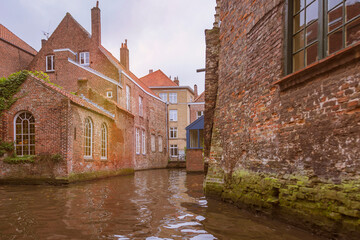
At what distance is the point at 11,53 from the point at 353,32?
88.7ft

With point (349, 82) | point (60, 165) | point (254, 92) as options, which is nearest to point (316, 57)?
point (349, 82)

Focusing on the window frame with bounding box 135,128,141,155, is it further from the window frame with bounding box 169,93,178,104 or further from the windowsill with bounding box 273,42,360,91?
the windowsill with bounding box 273,42,360,91

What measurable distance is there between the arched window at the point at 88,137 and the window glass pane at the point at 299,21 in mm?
12322

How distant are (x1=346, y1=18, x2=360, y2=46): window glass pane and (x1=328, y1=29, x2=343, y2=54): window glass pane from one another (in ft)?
0.41

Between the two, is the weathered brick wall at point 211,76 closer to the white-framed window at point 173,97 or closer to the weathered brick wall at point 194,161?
the weathered brick wall at point 194,161

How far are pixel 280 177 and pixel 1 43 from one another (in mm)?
25734

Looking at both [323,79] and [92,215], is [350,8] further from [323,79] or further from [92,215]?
[92,215]

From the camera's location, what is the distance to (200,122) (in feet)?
73.3

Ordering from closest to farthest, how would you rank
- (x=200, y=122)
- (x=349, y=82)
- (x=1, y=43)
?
1. (x=349, y=82)
2. (x=200, y=122)
3. (x=1, y=43)

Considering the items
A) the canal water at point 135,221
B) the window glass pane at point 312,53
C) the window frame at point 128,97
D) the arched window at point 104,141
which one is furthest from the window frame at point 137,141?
the window glass pane at point 312,53

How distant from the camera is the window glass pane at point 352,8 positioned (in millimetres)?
3815

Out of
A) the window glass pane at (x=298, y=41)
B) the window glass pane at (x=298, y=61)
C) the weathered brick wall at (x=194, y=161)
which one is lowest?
the weathered brick wall at (x=194, y=161)

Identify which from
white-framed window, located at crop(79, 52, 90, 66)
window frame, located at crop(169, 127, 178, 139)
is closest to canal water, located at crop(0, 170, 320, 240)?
white-framed window, located at crop(79, 52, 90, 66)

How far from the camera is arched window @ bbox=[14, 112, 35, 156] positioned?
45.2ft
